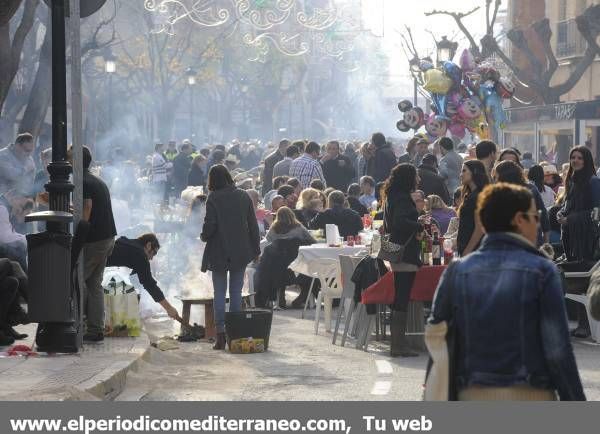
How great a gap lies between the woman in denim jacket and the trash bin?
8710mm

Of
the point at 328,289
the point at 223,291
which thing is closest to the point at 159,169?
the point at 328,289

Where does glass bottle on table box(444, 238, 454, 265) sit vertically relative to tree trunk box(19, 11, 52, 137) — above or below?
below

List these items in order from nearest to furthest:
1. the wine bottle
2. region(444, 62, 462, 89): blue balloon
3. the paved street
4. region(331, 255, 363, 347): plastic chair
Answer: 1. the paved street
2. the wine bottle
3. region(331, 255, 363, 347): plastic chair
4. region(444, 62, 462, 89): blue balloon

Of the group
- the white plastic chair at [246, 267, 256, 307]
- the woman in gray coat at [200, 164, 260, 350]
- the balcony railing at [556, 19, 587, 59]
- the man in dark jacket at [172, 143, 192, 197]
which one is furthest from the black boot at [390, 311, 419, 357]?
the balcony railing at [556, 19, 587, 59]

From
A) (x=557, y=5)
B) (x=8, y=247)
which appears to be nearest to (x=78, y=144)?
(x=8, y=247)

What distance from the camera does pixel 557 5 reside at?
172ft

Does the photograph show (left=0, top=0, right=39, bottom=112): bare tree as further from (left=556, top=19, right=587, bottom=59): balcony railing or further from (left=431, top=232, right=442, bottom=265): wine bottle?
(left=556, top=19, right=587, bottom=59): balcony railing

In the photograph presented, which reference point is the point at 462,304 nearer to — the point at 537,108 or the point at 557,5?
the point at 537,108

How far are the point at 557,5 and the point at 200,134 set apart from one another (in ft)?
200

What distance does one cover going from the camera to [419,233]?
555 inches

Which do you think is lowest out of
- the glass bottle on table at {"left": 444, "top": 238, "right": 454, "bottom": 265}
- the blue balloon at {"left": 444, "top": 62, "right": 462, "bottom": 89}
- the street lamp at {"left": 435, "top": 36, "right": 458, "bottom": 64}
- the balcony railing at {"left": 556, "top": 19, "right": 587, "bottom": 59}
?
the glass bottle on table at {"left": 444, "top": 238, "right": 454, "bottom": 265}

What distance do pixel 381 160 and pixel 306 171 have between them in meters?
1.68

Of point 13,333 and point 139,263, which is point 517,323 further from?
point 139,263

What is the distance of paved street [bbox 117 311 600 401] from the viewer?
1180 centimetres
